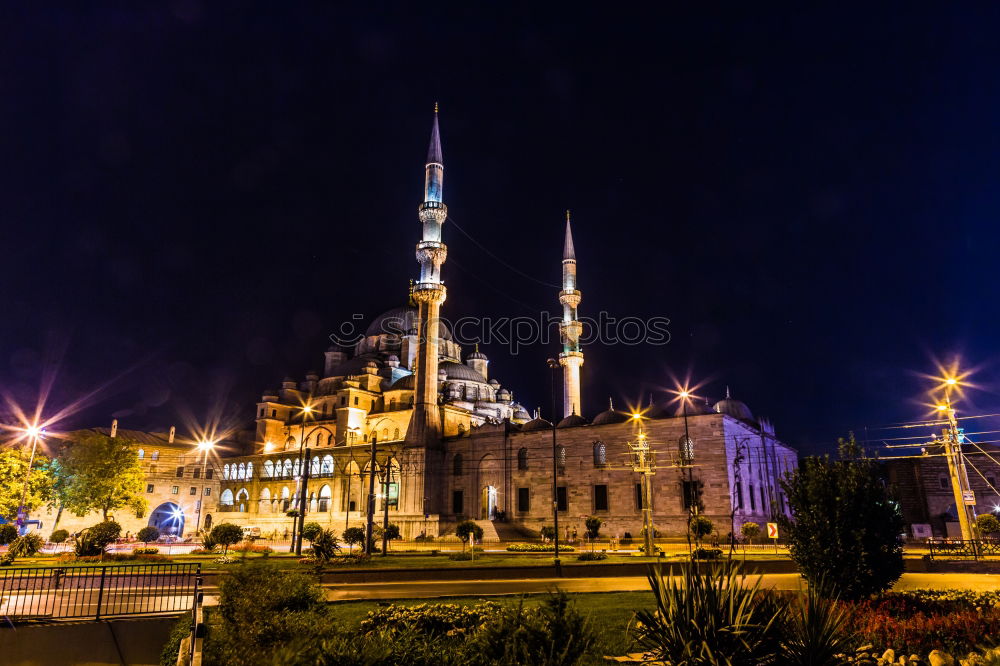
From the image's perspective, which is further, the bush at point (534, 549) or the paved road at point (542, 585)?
the bush at point (534, 549)

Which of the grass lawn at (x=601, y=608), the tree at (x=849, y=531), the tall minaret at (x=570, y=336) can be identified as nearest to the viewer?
the grass lawn at (x=601, y=608)

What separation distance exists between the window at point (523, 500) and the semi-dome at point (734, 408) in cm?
1480

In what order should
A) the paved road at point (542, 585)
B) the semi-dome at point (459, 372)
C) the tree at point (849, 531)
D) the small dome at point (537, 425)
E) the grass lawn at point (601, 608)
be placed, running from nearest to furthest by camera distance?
the grass lawn at point (601, 608) < the tree at point (849, 531) < the paved road at point (542, 585) < the small dome at point (537, 425) < the semi-dome at point (459, 372)

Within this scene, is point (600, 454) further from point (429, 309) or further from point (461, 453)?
point (429, 309)

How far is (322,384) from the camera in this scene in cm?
6888

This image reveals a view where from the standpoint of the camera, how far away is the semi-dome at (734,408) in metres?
45.8

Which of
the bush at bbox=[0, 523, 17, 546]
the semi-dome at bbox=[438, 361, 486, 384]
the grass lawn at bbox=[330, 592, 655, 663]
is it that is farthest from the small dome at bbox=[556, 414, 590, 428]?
the grass lawn at bbox=[330, 592, 655, 663]

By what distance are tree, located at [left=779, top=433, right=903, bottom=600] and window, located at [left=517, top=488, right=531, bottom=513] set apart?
35.6m

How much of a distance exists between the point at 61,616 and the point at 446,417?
44.5 m

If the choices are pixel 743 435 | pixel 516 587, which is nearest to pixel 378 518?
pixel 743 435

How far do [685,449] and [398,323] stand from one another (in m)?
40.1

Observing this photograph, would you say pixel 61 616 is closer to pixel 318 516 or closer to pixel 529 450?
pixel 529 450

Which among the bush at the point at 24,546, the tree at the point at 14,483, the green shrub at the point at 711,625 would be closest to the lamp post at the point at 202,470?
the tree at the point at 14,483

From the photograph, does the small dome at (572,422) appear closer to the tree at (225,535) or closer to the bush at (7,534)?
the tree at (225,535)
